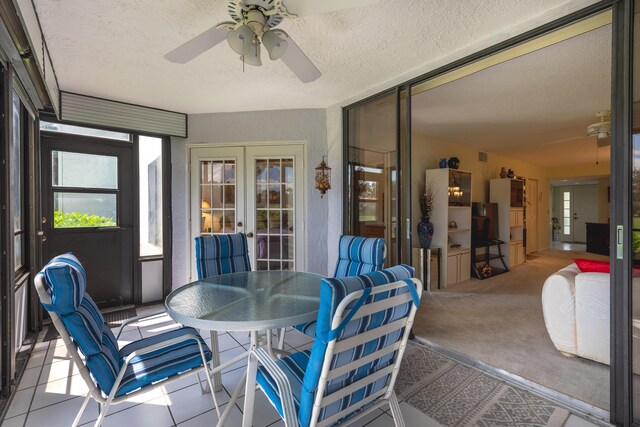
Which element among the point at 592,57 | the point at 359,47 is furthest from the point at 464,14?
the point at 592,57

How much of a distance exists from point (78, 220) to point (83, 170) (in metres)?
0.59

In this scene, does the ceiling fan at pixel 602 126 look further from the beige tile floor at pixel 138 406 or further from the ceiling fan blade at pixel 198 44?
the ceiling fan blade at pixel 198 44

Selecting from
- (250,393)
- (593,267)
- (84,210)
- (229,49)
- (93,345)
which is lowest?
(250,393)

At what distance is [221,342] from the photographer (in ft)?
9.32

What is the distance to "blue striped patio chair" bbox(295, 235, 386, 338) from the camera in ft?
7.68

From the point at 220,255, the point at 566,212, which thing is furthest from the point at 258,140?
the point at 566,212

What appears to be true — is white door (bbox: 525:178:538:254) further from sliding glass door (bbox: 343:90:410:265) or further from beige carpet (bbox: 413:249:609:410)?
sliding glass door (bbox: 343:90:410:265)

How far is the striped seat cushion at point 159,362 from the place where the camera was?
152cm

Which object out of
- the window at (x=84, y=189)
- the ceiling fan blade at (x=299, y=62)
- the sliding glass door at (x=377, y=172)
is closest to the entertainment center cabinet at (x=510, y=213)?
the sliding glass door at (x=377, y=172)

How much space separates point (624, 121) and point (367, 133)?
2271 mm

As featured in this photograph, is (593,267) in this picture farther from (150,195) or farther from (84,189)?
(84,189)

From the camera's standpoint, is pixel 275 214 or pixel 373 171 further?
pixel 275 214

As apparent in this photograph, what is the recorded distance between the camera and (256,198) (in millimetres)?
4020

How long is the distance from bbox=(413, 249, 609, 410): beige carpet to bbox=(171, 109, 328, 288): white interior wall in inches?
62.9
